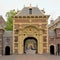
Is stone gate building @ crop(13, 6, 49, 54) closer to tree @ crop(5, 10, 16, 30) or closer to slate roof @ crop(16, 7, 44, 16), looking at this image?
slate roof @ crop(16, 7, 44, 16)

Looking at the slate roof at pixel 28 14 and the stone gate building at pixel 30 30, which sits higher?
the slate roof at pixel 28 14

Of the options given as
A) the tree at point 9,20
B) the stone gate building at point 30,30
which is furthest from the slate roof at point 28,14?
the tree at point 9,20

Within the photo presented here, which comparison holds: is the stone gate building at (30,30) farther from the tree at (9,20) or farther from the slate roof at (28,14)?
the tree at (9,20)

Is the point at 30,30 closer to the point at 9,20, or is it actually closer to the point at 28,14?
the point at 28,14

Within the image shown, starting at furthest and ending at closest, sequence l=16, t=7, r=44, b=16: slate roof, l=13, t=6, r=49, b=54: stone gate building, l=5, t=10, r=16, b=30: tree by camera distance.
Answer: l=5, t=10, r=16, b=30: tree, l=16, t=7, r=44, b=16: slate roof, l=13, t=6, r=49, b=54: stone gate building

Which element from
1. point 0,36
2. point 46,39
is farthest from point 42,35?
point 0,36

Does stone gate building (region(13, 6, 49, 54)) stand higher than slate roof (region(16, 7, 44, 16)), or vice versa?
slate roof (region(16, 7, 44, 16))

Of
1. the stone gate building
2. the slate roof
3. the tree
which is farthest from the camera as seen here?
the tree

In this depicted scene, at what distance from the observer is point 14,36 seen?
43.8 m

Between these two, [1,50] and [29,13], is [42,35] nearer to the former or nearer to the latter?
[29,13]

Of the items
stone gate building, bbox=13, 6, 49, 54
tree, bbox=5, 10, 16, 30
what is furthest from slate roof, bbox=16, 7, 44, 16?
tree, bbox=5, 10, 16, 30

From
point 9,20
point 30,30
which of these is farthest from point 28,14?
point 9,20

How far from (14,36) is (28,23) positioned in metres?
3.07

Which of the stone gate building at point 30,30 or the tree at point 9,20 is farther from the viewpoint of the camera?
the tree at point 9,20
